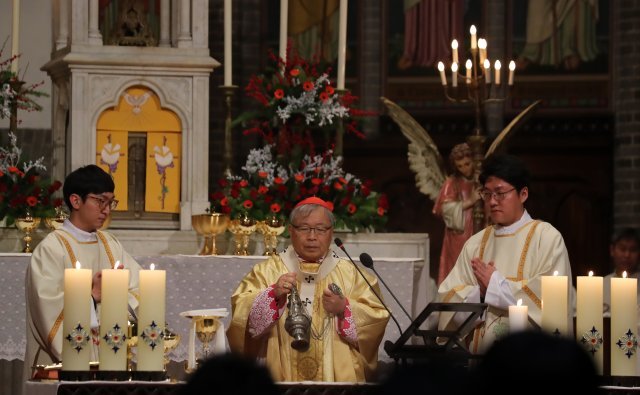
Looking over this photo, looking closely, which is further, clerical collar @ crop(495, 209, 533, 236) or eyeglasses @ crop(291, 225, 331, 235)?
clerical collar @ crop(495, 209, 533, 236)

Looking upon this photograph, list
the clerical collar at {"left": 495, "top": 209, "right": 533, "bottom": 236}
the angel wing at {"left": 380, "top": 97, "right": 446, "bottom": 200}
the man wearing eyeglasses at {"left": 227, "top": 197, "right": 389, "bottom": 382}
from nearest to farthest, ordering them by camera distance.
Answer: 1. the man wearing eyeglasses at {"left": 227, "top": 197, "right": 389, "bottom": 382}
2. the clerical collar at {"left": 495, "top": 209, "right": 533, "bottom": 236}
3. the angel wing at {"left": 380, "top": 97, "right": 446, "bottom": 200}

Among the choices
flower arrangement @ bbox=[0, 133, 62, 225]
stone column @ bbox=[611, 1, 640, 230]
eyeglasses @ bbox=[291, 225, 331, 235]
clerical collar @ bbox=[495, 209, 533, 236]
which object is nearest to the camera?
eyeglasses @ bbox=[291, 225, 331, 235]

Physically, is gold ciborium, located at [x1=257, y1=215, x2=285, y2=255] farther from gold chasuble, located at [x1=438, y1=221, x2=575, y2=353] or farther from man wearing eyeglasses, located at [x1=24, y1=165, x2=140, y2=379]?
gold chasuble, located at [x1=438, y1=221, x2=575, y2=353]

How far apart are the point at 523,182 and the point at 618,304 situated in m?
1.05

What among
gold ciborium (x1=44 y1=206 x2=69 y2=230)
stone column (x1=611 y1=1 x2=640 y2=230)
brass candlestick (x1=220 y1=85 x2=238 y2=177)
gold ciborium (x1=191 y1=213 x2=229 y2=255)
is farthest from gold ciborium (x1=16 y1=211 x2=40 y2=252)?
stone column (x1=611 y1=1 x2=640 y2=230)

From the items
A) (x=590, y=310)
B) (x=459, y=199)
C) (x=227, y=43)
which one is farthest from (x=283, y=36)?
(x=590, y=310)

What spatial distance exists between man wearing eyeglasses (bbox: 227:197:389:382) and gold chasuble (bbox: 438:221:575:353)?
39 centimetres

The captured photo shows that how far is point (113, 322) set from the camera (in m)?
4.24

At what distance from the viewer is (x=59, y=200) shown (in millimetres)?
7152

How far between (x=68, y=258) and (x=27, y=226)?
163 centimetres

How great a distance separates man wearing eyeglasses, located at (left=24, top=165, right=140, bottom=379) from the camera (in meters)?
5.19

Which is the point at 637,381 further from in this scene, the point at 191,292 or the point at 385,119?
the point at 385,119

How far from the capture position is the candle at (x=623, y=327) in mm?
4477

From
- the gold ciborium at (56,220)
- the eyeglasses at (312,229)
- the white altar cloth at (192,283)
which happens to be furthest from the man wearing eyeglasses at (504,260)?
the gold ciborium at (56,220)
